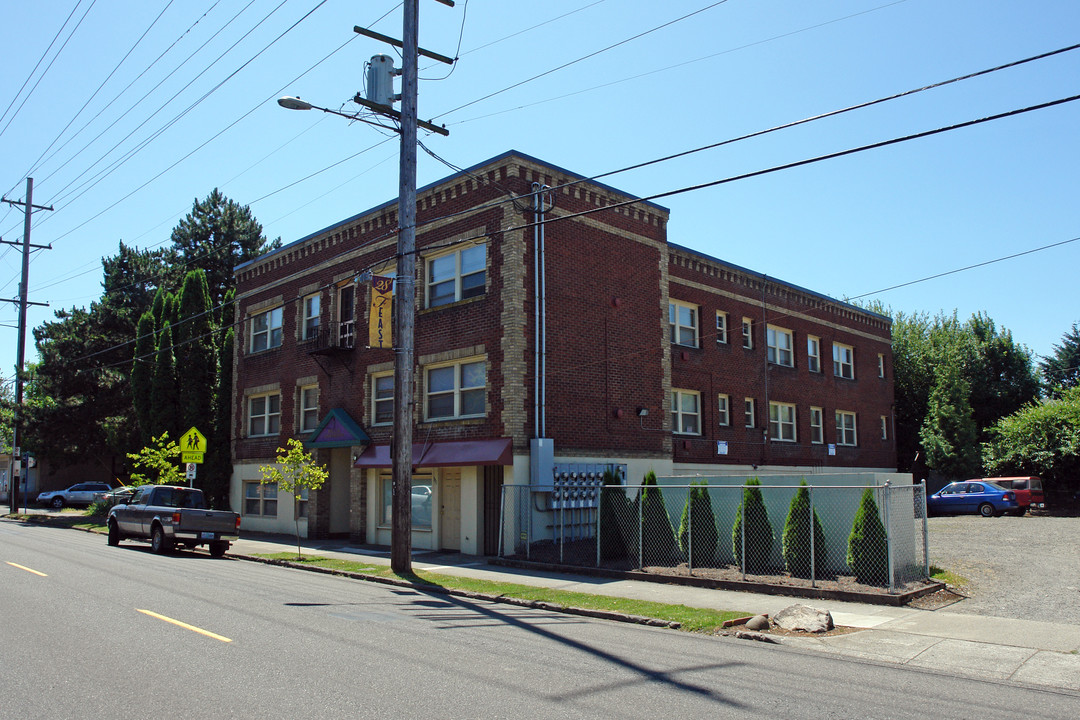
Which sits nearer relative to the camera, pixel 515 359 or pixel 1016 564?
pixel 1016 564

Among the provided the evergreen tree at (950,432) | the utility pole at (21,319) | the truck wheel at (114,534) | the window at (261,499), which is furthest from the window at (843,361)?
the utility pole at (21,319)

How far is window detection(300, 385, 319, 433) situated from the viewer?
27.3 m

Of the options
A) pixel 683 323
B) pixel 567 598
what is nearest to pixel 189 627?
pixel 567 598

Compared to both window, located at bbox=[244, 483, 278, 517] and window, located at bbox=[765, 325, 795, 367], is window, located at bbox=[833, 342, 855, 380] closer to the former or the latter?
window, located at bbox=[765, 325, 795, 367]

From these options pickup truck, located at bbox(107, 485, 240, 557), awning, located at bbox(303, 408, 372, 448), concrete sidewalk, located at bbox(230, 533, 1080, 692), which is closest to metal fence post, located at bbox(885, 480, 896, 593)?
concrete sidewalk, located at bbox(230, 533, 1080, 692)

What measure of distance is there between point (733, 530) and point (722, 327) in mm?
13393

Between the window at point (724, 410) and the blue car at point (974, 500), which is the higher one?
the window at point (724, 410)

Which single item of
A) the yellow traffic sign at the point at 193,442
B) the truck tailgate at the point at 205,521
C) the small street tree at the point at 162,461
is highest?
the yellow traffic sign at the point at 193,442

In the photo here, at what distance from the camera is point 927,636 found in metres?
10.3

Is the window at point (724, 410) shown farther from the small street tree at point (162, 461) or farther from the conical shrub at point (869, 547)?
the small street tree at point (162, 461)

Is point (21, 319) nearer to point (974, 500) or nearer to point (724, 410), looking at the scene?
point (724, 410)

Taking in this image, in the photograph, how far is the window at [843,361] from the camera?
34.2 meters

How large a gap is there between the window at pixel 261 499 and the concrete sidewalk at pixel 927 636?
1571 centimetres

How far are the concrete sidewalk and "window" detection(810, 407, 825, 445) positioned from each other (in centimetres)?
1868
